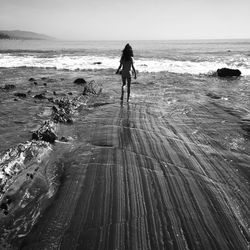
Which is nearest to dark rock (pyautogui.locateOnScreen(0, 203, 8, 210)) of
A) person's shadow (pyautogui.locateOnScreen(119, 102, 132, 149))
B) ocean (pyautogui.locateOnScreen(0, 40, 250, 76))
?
person's shadow (pyautogui.locateOnScreen(119, 102, 132, 149))

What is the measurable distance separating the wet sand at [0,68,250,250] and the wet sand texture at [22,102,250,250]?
1 centimetres

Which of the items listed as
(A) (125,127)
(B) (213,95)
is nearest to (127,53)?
(A) (125,127)

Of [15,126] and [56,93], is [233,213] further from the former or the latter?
[56,93]

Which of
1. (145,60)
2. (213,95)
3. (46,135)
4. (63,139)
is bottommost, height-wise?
(145,60)

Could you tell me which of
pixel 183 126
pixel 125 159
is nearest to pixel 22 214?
pixel 125 159

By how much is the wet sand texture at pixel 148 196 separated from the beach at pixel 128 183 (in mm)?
15

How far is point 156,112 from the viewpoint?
9.03 m

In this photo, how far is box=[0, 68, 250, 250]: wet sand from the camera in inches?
130

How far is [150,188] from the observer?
4.34 m

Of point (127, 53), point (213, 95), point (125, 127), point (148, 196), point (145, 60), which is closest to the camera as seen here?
point (148, 196)

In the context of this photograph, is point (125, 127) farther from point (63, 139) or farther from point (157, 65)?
point (157, 65)

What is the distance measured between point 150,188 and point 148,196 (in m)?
0.24

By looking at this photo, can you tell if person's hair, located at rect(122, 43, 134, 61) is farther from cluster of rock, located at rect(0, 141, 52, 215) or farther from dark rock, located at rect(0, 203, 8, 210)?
dark rock, located at rect(0, 203, 8, 210)

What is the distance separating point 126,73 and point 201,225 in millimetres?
8037
